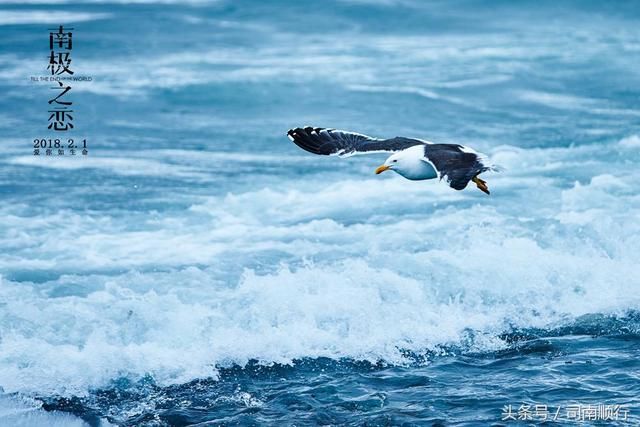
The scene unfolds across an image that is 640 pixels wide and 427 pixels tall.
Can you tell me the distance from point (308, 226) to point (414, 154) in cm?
466

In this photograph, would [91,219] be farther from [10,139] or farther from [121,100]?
[121,100]

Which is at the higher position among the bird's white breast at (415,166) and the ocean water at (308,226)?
the bird's white breast at (415,166)

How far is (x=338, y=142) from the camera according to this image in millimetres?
11336

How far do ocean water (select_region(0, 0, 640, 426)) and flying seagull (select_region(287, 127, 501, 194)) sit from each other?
1.61m

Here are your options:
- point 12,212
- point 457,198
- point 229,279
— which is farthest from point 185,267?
point 457,198

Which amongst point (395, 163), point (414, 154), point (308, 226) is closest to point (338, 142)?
point (395, 163)

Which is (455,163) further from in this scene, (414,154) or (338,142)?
(338,142)

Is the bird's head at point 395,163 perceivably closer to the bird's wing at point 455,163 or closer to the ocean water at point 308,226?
the bird's wing at point 455,163

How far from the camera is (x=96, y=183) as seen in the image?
54.6ft

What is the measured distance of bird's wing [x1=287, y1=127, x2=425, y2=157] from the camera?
11.0 meters

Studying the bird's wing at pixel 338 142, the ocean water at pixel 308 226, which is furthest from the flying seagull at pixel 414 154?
the ocean water at pixel 308 226

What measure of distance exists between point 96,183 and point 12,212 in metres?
1.89

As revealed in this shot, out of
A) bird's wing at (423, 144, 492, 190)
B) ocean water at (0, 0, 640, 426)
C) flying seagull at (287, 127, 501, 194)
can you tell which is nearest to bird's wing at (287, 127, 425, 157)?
flying seagull at (287, 127, 501, 194)

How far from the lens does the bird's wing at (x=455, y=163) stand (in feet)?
29.7
